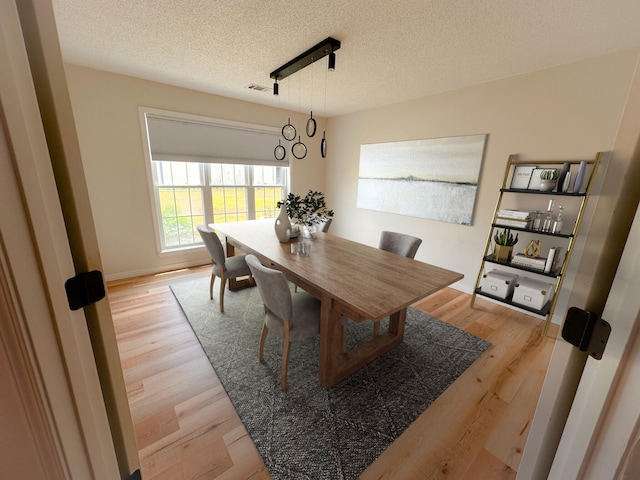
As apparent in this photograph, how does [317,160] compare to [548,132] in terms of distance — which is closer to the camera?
[548,132]

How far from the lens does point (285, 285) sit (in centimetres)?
149

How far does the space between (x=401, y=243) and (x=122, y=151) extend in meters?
3.33

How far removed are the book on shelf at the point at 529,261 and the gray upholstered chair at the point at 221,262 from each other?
2.70 metres

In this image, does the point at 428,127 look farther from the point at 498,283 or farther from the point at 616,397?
the point at 616,397

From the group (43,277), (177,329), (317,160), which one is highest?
(317,160)

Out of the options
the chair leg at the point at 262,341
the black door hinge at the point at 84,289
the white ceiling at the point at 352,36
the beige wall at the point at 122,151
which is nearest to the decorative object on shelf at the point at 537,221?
the white ceiling at the point at 352,36

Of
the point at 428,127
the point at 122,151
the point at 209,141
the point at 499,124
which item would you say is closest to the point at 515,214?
the point at 499,124

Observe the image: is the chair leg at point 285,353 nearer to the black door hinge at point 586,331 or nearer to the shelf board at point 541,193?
the black door hinge at point 586,331

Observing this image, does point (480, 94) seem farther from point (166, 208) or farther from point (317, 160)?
point (166, 208)

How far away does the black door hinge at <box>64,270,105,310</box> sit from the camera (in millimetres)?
591

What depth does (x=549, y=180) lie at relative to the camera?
7.48 feet

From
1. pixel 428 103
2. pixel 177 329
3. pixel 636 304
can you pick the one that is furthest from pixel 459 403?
pixel 428 103

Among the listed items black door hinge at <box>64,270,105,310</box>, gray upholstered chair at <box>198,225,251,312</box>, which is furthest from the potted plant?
black door hinge at <box>64,270,105,310</box>

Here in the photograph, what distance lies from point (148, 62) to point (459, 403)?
3.86m
